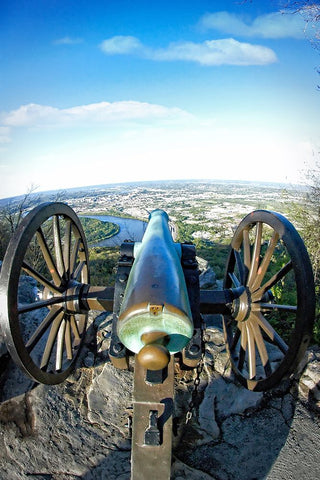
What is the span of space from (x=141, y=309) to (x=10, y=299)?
54.1 inches

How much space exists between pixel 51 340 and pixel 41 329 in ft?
0.73

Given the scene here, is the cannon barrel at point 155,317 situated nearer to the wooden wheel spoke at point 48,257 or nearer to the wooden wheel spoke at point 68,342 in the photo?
the wooden wheel spoke at point 48,257

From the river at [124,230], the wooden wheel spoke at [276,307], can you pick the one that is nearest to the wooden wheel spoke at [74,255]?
the wooden wheel spoke at [276,307]

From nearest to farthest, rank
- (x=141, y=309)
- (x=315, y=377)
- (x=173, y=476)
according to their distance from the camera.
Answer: (x=141, y=309) → (x=173, y=476) → (x=315, y=377)

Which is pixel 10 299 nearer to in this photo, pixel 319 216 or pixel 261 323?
pixel 261 323

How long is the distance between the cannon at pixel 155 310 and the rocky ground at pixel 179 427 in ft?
1.22

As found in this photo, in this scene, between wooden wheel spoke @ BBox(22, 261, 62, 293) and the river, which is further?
the river

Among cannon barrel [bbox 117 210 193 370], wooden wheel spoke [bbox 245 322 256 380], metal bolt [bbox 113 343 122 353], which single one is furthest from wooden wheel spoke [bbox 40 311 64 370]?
wooden wheel spoke [bbox 245 322 256 380]

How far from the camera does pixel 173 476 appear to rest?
2473mm

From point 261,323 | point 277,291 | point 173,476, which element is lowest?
point 173,476

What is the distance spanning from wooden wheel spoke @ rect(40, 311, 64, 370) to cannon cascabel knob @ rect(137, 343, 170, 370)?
68.9 inches

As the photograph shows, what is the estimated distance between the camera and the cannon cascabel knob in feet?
4.50

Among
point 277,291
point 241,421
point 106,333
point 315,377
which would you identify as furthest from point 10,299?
point 277,291

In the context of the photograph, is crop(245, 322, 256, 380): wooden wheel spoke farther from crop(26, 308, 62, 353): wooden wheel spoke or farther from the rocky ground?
crop(26, 308, 62, 353): wooden wheel spoke
